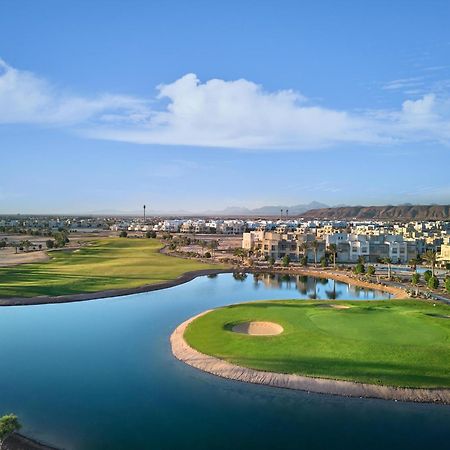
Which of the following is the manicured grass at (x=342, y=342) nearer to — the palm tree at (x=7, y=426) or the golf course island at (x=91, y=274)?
the palm tree at (x=7, y=426)

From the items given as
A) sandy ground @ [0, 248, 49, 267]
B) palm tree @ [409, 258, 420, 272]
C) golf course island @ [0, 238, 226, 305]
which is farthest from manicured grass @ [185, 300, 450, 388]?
sandy ground @ [0, 248, 49, 267]

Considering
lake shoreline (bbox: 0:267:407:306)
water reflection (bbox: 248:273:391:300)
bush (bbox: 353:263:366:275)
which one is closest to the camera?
lake shoreline (bbox: 0:267:407:306)

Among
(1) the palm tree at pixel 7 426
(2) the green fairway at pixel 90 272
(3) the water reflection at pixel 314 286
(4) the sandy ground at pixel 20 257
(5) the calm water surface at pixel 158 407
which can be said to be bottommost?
(5) the calm water surface at pixel 158 407

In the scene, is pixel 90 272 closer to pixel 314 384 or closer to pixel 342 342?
pixel 342 342

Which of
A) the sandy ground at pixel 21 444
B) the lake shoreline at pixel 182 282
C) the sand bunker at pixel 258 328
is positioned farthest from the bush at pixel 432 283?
the sandy ground at pixel 21 444

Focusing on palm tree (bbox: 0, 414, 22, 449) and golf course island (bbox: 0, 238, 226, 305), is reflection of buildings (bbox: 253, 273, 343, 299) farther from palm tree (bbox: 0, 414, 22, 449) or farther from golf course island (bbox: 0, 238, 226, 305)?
palm tree (bbox: 0, 414, 22, 449)

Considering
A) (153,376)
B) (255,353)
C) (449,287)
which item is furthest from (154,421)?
(449,287)
